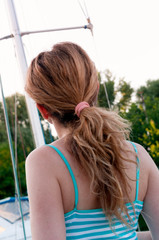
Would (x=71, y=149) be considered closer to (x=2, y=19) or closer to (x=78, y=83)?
(x=78, y=83)

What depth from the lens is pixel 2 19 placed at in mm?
4145

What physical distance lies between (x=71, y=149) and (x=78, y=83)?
201 millimetres

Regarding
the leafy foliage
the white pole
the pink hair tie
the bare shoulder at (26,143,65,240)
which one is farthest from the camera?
the leafy foliage

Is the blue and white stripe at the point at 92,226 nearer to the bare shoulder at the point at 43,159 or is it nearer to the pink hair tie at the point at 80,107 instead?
the bare shoulder at the point at 43,159

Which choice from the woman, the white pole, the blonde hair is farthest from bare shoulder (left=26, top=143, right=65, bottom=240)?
the white pole

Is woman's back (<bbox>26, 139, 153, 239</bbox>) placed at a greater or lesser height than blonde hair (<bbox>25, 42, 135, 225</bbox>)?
lesser

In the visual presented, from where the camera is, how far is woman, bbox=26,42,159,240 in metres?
0.72

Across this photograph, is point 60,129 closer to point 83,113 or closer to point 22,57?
point 83,113

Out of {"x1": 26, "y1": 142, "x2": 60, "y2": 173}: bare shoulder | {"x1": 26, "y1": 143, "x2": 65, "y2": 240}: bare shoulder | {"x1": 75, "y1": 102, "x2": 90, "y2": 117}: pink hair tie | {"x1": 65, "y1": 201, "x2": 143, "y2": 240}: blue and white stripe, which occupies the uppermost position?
{"x1": 75, "y1": 102, "x2": 90, "y2": 117}: pink hair tie

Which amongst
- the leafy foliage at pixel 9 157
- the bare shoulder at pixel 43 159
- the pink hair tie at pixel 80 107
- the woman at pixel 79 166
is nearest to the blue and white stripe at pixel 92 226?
the woman at pixel 79 166

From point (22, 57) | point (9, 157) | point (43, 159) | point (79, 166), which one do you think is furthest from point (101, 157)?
point (9, 157)

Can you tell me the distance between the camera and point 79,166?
79 centimetres

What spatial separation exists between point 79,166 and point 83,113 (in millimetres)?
164

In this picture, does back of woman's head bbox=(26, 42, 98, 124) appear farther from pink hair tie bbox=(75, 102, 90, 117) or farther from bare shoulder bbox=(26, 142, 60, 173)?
bare shoulder bbox=(26, 142, 60, 173)
